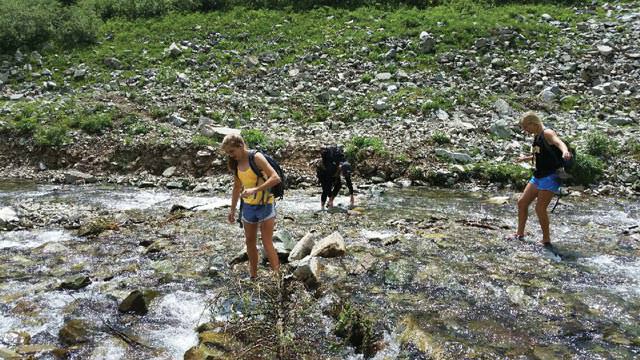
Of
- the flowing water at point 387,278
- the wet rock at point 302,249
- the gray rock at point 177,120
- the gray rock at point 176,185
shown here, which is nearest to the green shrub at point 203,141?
the gray rock at point 177,120

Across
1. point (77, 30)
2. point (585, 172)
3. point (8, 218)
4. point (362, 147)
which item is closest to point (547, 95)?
point (585, 172)

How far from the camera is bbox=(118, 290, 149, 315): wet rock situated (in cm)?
717

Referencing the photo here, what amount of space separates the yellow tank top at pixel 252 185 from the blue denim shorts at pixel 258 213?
0.08m

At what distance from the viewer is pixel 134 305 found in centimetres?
718

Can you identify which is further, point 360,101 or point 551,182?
point 360,101

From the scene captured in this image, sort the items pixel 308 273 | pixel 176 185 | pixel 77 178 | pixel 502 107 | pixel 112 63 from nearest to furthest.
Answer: pixel 308 273 < pixel 176 185 < pixel 77 178 < pixel 502 107 < pixel 112 63

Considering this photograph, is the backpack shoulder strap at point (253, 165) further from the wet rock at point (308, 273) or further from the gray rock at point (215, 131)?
the gray rock at point (215, 131)

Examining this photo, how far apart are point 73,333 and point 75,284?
1.58m

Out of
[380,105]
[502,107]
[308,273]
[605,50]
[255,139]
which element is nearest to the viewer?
[308,273]

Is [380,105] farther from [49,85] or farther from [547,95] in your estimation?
[49,85]

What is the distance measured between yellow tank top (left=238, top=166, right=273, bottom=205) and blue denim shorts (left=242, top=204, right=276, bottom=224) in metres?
0.08

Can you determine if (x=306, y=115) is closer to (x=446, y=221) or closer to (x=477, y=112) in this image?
(x=477, y=112)

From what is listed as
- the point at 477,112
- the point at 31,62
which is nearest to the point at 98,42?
the point at 31,62

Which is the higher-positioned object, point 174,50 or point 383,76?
point 174,50
